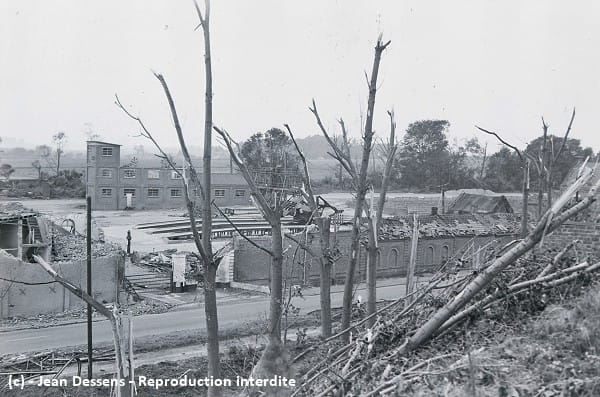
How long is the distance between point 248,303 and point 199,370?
10.5 metres

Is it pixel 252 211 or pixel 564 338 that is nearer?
pixel 564 338

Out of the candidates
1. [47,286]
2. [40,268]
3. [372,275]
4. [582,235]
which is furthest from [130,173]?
[582,235]

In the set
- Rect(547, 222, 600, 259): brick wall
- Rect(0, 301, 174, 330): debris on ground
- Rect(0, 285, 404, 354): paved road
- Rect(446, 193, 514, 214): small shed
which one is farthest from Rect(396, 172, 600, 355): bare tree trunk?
Rect(446, 193, 514, 214): small shed

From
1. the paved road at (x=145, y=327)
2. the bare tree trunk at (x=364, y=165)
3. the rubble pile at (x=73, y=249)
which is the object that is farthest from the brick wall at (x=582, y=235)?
the rubble pile at (x=73, y=249)

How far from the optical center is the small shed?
43.3 m

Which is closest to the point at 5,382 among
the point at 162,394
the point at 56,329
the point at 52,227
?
the point at 162,394

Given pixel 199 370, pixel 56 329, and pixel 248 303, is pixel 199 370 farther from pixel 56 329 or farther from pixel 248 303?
pixel 248 303

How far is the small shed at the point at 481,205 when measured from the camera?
1705 inches

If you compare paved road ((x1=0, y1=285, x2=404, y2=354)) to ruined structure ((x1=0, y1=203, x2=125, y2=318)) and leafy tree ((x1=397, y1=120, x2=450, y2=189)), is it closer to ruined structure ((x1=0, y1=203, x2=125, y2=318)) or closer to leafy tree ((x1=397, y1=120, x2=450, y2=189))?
ruined structure ((x1=0, y1=203, x2=125, y2=318))

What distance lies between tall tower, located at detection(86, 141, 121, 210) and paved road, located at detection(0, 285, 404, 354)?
36.3 metres

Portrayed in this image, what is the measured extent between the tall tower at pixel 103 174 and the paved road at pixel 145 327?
36255mm

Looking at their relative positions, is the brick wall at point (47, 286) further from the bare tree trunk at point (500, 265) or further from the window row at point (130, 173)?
the window row at point (130, 173)

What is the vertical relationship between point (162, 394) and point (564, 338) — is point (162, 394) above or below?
below

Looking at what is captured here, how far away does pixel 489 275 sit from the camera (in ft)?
17.6
